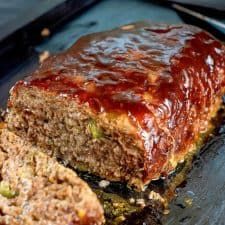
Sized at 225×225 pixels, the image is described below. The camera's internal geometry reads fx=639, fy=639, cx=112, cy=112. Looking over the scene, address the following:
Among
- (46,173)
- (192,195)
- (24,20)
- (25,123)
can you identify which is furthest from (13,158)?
(24,20)

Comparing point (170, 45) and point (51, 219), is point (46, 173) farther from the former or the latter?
point (170, 45)

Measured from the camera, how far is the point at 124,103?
196 inches

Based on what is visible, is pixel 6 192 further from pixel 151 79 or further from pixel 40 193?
pixel 151 79

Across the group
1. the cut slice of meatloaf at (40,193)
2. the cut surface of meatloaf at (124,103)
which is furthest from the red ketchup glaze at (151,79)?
the cut slice of meatloaf at (40,193)

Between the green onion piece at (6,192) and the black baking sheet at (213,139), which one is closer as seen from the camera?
the green onion piece at (6,192)

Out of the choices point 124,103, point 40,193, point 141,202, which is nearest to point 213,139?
point 141,202

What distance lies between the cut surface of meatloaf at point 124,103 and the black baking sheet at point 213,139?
219 mm

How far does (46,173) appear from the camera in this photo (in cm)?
479

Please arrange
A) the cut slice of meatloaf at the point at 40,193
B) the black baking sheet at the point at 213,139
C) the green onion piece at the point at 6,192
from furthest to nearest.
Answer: the black baking sheet at the point at 213,139, the green onion piece at the point at 6,192, the cut slice of meatloaf at the point at 40,193

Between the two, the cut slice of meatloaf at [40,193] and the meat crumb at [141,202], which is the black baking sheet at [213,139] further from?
the cut slice of meatloaf at [40,193]

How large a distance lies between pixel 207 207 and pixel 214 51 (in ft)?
5.31

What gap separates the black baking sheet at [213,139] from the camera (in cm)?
498

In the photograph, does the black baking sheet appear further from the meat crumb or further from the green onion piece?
the green onion piece

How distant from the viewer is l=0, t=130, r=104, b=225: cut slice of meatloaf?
14.6ft
